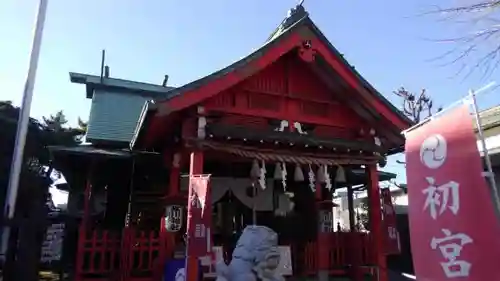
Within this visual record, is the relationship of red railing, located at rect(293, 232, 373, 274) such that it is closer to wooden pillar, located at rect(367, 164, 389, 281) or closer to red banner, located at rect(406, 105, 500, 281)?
wooden pillar, located at rect(367, 164, 389, 281)

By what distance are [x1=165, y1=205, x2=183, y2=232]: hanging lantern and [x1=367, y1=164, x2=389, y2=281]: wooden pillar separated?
459cm

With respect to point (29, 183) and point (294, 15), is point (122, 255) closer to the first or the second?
point (29, 183)

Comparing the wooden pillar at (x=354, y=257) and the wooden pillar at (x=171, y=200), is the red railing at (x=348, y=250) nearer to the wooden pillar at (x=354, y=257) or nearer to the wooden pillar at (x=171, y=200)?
the wooden pillar at (x=354, y=257)

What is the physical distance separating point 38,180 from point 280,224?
709 centimetres

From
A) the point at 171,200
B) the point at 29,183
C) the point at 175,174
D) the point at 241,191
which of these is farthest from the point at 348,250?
the point at 29,183

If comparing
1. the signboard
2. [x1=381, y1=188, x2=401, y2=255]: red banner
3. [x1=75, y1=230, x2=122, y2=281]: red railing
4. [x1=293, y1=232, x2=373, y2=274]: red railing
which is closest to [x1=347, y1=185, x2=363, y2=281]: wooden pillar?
[x1=293, y1=232, x2=373, y2=274]: red railing

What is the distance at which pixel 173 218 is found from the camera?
9.20 metres

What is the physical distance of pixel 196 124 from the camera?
27.9 ft

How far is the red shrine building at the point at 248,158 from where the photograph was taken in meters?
8.57

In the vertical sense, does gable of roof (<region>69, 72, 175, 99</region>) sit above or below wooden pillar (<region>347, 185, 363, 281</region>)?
above

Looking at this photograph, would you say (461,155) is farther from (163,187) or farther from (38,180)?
(38,180)

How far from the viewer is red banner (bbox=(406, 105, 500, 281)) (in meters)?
4.25

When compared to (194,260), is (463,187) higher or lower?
higher

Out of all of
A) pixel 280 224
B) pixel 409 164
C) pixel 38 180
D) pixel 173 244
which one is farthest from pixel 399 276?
pixel 38 180
